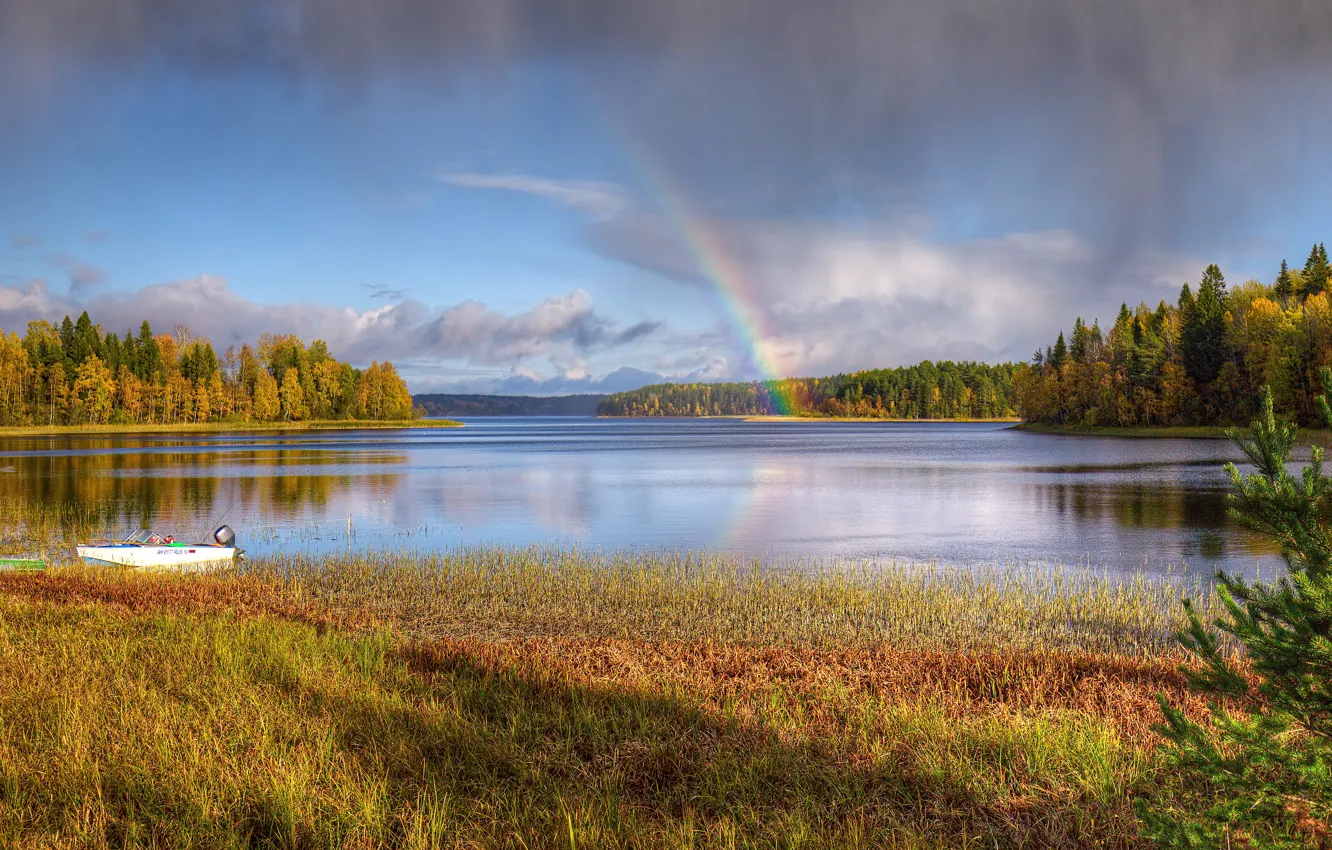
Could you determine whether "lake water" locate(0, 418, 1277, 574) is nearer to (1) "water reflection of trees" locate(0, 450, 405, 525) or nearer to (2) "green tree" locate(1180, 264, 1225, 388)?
(1) "water reflection of trees" locate(0, 450, 405, 525)

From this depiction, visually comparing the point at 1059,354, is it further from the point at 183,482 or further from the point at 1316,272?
the point at 183,482

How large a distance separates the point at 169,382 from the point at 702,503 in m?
130

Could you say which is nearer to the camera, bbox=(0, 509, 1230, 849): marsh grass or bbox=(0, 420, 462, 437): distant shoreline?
bbox=(0, 509, 1230, 849): marsh grass

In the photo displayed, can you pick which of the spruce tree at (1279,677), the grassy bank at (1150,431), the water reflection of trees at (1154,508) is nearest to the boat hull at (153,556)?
the spruce tree at (1279,677)

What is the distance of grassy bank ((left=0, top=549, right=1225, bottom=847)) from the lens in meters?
6.18

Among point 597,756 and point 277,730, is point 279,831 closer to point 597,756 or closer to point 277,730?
point 277,730

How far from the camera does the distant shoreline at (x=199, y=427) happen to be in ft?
386

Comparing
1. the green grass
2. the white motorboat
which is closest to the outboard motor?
the white motorboat

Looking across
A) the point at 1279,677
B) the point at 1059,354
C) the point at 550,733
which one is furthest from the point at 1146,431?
the point at 1279,677

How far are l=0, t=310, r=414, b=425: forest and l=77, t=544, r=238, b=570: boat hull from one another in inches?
4728

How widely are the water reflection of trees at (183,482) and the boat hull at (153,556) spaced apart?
37.7 feet

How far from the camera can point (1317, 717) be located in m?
4.36

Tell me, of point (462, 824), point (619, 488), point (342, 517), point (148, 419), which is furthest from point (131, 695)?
point (148, 419)

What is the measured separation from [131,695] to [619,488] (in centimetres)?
4265
